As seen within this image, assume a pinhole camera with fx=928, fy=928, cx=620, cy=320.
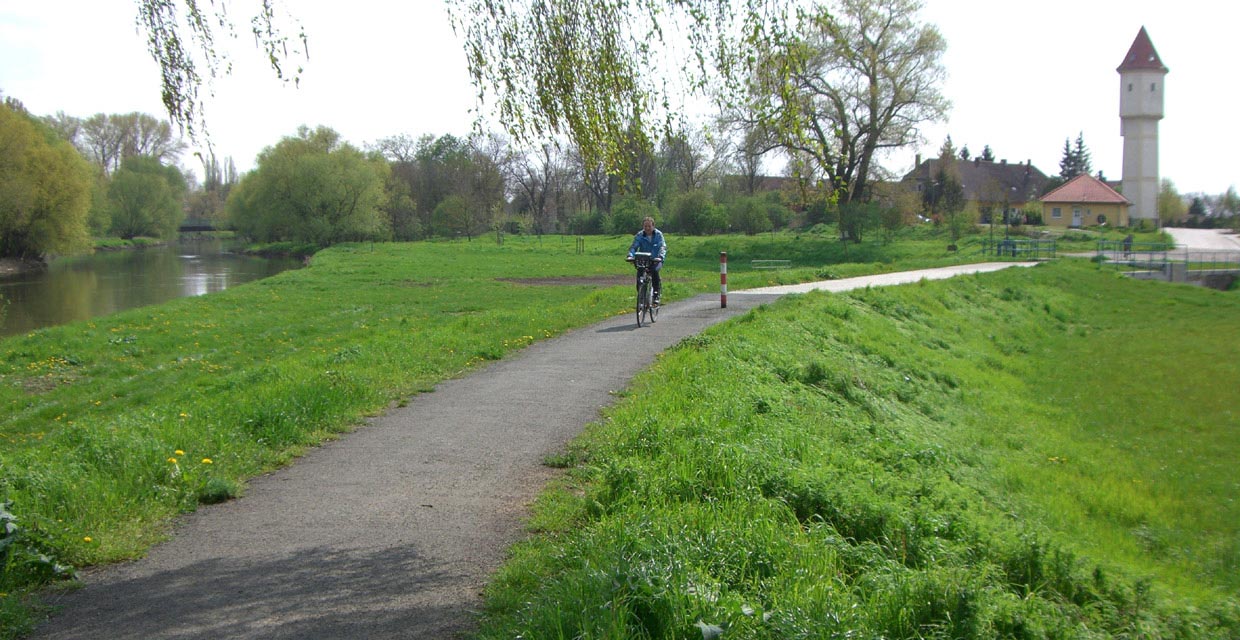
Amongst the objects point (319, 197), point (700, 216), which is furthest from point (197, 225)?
point (700, 216)

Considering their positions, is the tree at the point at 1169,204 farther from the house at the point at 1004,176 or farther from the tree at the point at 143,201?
the tree at the point at 143,201

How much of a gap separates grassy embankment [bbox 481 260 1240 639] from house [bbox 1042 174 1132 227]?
226ft

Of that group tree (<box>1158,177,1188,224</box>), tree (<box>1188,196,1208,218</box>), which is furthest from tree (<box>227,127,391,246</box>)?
tree (<box>1188,196,1208,218</box>)

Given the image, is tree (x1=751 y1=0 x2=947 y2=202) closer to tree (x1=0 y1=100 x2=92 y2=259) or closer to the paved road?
the paved road

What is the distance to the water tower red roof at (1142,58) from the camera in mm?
74812

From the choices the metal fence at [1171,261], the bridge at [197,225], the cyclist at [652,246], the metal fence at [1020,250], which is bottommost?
the metal fence at [1171,261]

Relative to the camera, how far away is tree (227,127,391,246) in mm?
79875

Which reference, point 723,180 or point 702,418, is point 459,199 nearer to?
point 723,180

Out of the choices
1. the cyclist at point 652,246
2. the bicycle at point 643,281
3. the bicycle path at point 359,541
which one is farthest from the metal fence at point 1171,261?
the bicycle path at point 359,541

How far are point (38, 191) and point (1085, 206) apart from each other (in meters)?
80.1

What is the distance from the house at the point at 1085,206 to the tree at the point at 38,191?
74.6 metres

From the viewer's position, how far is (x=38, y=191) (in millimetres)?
47562

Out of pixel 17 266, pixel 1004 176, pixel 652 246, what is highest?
pixel 1004 176

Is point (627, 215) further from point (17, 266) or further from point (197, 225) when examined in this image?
point (197, 225)
